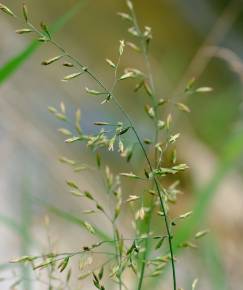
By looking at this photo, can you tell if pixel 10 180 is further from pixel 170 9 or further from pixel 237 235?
pixel 170 9

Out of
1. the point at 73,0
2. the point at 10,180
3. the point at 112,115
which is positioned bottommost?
the point at 10,180

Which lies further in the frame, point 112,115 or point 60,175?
point 112,115

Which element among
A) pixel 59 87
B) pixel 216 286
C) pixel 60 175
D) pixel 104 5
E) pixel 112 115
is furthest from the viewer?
pixel 104 5

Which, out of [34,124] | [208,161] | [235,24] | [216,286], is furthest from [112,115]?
[235,24]

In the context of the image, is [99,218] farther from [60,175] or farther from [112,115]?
[112,115]

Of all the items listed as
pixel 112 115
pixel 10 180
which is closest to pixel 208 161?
pixel 112 115

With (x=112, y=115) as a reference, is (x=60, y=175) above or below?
below

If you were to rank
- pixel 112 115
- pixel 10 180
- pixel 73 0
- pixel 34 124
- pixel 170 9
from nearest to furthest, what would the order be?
pixel 10 180, pixel 34 124, pixel 112 115, pixel 73 0, pixel 170 9
